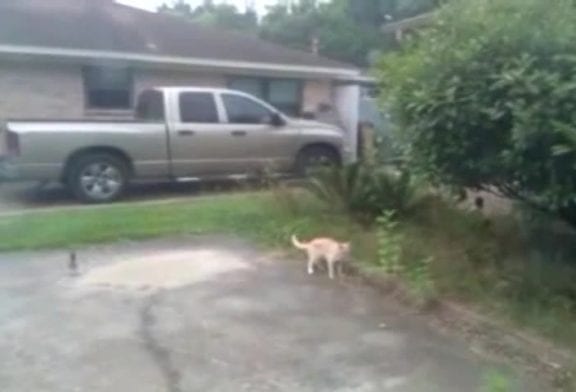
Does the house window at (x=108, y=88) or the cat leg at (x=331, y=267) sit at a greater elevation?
the house window at (x=108, y=88)

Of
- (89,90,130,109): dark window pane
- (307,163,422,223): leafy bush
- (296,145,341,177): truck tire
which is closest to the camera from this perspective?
(307,163,422,223): leafy bush

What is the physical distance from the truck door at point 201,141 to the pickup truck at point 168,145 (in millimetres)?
17

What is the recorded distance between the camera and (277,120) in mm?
12742

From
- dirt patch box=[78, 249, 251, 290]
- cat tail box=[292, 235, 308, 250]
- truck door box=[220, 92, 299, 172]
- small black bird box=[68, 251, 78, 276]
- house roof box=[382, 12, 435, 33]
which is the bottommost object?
dirt patch box=[78, 249, 251, 290]

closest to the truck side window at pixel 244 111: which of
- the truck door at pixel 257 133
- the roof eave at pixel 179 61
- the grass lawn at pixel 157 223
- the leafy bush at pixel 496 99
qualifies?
the truck door at pixel 257 133

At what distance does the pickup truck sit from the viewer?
1070 centimetres

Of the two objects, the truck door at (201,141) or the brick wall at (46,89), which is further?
the brick wall at (46,89)

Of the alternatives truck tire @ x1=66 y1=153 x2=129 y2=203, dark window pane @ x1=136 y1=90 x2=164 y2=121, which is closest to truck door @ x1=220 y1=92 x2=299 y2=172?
dark window pane @ x1=136 y1=90 x2=164 y2=121

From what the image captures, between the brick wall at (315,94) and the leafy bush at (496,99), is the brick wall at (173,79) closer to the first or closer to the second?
the brick wall at (315,94)

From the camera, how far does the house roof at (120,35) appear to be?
15.5 m

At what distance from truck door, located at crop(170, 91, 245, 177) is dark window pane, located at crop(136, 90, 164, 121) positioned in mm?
300

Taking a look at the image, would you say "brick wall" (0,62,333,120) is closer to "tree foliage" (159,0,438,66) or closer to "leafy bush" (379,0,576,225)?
"leafy bush" (379,0,576,225)

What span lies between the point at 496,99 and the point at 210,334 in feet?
8.99

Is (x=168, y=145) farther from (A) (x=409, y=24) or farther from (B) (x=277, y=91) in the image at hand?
(B) (x=277, y=91)
